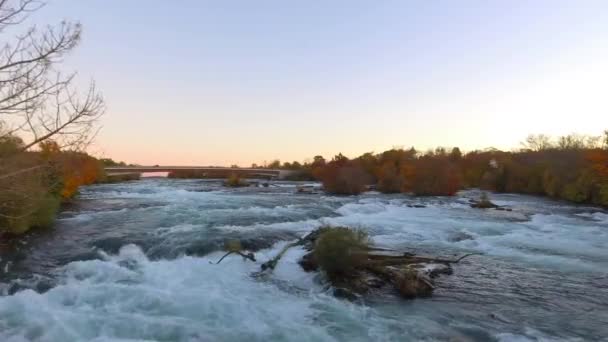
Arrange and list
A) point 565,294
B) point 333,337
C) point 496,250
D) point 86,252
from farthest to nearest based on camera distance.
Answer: point 496,250 < point 86,252 < point 565,294 < point 333,337

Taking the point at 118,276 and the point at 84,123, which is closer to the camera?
the point at 84,123

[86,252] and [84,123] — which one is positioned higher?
[84,123]

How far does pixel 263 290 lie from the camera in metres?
10.5

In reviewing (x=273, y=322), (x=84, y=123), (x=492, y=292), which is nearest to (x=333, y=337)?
(x=273, y=322)

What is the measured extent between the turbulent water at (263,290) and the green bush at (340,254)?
478 mm

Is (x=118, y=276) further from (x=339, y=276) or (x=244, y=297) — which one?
(x=339, y=276)

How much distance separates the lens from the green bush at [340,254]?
1093cm

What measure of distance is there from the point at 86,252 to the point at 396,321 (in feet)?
34.8

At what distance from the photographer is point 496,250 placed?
15.6 metres

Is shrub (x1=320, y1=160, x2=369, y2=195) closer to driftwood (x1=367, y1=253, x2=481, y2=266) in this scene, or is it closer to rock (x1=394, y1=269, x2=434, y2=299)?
driftwood (x1=367, y1=253, x2=481, y2=266)

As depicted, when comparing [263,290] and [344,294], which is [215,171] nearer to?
[263,290]

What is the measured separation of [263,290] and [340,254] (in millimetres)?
2152

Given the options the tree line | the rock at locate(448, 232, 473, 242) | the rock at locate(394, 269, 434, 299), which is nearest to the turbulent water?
the rock at locate(448, 232, 473, 242)

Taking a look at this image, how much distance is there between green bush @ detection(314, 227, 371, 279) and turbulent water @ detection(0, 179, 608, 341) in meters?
0.48
